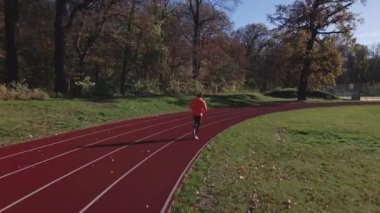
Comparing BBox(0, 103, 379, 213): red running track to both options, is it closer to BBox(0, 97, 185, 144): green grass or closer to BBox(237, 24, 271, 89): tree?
BBox(0, 97, 185, 144): green grass

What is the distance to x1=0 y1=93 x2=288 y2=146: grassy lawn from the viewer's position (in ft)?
65.5

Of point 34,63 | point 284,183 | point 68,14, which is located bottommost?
point 284,183

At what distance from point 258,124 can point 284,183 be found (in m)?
14.8

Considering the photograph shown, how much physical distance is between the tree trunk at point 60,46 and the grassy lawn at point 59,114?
3541 mm

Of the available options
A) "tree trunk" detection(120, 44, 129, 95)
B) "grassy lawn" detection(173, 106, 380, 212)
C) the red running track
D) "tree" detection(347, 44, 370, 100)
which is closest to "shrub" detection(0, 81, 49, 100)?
the red running track

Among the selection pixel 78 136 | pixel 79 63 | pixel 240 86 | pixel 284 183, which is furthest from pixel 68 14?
pixel 240 86

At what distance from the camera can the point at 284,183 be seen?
1327 cm

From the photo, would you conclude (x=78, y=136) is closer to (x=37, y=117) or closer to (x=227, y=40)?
(x=37, y=117)

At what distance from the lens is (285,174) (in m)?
14.6

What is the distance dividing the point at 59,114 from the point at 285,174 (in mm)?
13088

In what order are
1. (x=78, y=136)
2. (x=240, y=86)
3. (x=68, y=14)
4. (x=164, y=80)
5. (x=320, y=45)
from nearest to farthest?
(x=78, y=136) → (x=68, y=14) → (x=164, y=80) → (x=320, y=45) → (x=240, y=86)

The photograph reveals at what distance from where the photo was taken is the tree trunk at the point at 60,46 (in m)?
34.2

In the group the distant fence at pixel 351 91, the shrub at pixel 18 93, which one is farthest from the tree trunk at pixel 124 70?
the distant fence at pixel 351 91

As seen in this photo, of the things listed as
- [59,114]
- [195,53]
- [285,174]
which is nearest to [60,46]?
[59,114]
